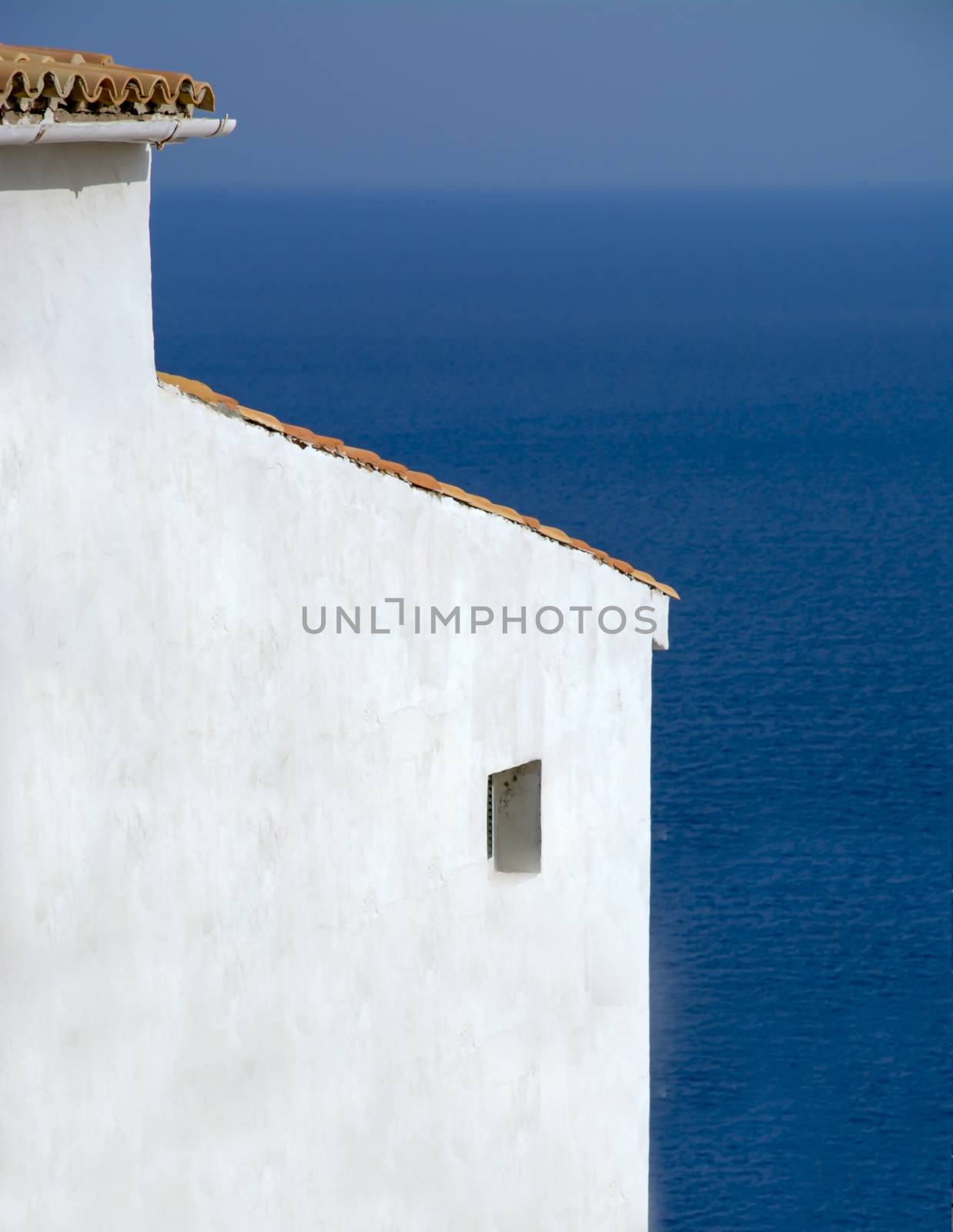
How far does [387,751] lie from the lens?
1274 centimetres

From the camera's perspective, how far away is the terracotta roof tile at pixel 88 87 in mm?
8820

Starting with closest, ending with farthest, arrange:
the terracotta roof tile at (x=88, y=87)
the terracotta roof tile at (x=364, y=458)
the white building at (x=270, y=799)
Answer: the terracotta roof tile at (x=88, y=87) < the white building at (x=270, y=799) < the terracotta roof tile at (x=364, y=458)

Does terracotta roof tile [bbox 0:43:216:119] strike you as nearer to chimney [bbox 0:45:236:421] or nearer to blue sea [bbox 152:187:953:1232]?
chimney [bbox 0:45:236:421]

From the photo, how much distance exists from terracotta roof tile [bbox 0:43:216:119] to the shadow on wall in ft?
0.82

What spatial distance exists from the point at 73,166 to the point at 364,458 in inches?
122

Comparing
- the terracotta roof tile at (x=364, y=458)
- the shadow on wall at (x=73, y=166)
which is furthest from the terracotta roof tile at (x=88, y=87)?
the terracotta roof tile at (x=364, y=458)

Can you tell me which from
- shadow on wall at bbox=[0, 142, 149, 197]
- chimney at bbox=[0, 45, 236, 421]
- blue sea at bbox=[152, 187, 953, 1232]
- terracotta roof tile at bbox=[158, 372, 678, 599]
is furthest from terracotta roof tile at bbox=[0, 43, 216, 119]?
blue sea at bbox=[152, 187, 953, 1232]

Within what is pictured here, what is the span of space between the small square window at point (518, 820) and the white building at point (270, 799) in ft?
0.07

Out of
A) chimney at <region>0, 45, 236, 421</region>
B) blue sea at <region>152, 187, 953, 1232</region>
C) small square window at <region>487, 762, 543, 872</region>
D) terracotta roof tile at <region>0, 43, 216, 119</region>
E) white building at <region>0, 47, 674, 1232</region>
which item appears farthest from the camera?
blue sea at <region>152, 187, 953, 1232</region>

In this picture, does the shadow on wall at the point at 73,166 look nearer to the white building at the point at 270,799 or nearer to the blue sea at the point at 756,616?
the white building at the point at 270,799

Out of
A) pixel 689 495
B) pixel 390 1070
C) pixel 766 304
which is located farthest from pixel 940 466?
pixel 390 1070

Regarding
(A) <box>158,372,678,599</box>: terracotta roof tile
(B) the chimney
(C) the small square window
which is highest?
(B) the chimney

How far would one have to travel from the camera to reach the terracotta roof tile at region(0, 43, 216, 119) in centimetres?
882

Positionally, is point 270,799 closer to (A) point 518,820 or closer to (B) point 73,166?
(A) point 518,820
